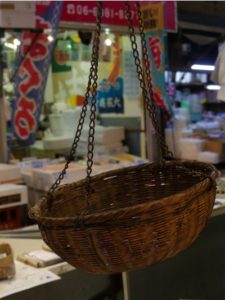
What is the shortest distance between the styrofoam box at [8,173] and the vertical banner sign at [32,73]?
355 mm

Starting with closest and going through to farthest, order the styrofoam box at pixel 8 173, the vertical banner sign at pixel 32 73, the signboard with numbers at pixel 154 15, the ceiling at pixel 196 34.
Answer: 1. the styrofoam box at pixel 8 173
2. the vertical banner sign at pixel 32 73
3. the signboard with numbers at pixel 154 15
4. the ceiling at pixel 196 34

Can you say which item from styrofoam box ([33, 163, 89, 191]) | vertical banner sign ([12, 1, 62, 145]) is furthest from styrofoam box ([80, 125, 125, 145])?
vertical banner sign ([12, 1, 62, 145])

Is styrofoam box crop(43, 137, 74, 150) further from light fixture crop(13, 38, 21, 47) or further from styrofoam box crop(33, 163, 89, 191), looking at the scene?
light fixture crop(13, 38, 21, 47)

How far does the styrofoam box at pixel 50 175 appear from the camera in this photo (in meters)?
3.56

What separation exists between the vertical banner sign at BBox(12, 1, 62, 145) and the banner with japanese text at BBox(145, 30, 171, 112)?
1002mm

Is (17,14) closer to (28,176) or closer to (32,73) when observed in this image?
(32,73)

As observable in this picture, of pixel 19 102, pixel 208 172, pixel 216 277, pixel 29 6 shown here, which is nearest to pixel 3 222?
pixel 19 102

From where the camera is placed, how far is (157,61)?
14.3ft

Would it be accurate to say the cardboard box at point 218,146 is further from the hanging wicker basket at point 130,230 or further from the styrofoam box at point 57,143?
the hanging wicker basket at point 130,230

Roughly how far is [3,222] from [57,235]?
2133 mm

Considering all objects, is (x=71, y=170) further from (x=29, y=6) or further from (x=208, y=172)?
(x=208, y=172)

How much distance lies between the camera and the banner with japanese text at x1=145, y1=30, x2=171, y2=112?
4.31m

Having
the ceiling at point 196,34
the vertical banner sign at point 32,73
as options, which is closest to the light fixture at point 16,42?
the vertical banner sign at point 32,73

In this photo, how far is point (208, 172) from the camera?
4.40 ft
